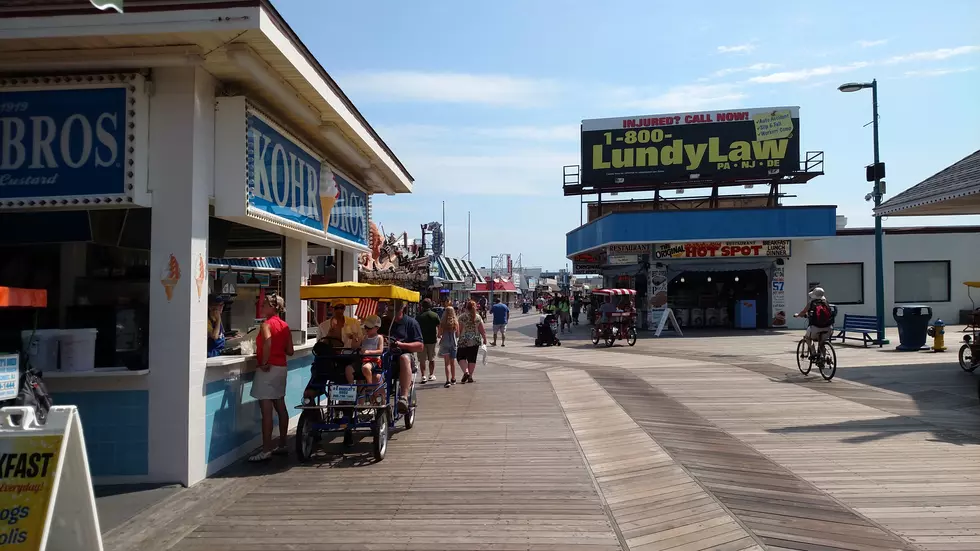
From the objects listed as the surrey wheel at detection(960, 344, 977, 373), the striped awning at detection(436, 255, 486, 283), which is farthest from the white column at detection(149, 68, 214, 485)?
the striped awning at detection(436, 255, 486, 283)

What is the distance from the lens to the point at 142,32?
6348mm

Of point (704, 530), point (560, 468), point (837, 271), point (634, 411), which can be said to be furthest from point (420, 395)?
point (837, 271)

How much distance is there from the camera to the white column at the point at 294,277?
10234mm

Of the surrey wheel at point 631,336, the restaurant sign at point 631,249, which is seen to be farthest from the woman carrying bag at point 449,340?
the restaurant sign at point 631,249

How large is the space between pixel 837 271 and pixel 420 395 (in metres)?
24.6

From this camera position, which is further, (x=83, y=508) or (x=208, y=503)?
(x=208, y=503)

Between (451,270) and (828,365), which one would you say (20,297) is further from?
(451,270)

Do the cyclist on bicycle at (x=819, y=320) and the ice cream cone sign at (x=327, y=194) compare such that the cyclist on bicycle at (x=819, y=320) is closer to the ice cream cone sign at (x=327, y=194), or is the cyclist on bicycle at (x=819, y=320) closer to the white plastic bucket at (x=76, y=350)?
the ice cream cone sign at (x=327, y=194)

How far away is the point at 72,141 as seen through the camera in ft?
23.1

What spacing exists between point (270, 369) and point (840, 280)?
29.3 metres

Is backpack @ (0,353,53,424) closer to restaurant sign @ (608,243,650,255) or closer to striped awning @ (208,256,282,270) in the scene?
striped awning @ (208,256,282,270)

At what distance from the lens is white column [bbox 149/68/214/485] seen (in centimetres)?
691

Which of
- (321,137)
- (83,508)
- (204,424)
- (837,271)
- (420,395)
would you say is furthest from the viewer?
(837,271)

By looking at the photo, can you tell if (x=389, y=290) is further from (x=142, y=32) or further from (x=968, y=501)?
(x=968, y=501)
